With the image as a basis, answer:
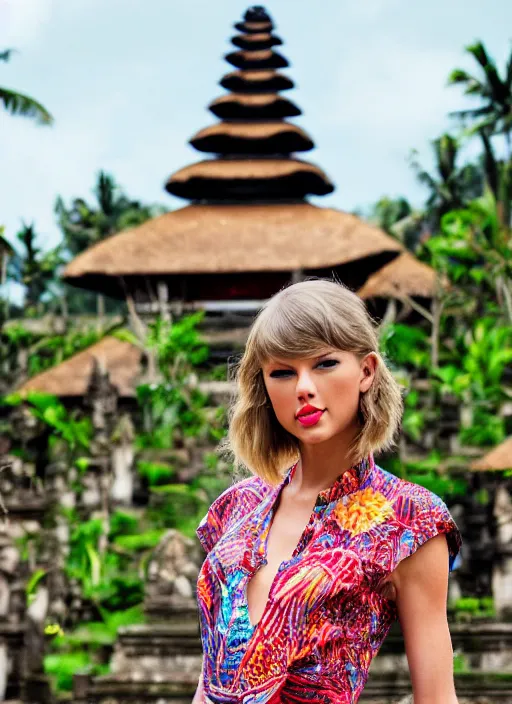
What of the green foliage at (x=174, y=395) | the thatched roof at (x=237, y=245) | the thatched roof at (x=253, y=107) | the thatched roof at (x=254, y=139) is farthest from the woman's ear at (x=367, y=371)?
the thatched roof at (x=253, y=107)

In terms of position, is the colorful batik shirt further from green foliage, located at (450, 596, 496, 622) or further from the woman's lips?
green foliage, located at (450, 596, 496, 622)

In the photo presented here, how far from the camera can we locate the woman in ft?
6.54

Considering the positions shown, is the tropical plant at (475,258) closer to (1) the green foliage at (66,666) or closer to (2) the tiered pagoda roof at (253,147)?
(2) the tiered pagoda roof at (253,147)

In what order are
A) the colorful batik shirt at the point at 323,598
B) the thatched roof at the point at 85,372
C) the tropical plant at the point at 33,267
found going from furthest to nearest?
the tropical plant at the point at 33,267
the thatched roof at the point at 85,372
the colorful batik shirt at the point at 323,598

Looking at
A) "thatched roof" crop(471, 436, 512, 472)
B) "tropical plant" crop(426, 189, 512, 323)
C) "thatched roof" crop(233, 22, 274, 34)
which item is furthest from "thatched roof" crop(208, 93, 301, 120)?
"thatched roof" crop(471, 436, 512, 472)

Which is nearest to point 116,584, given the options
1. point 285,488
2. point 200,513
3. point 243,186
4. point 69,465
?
point 200,513

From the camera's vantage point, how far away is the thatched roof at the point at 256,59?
1046 inches

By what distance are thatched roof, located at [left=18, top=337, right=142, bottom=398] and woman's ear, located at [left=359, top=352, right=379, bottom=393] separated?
19.2 m

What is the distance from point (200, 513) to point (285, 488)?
36.1ft

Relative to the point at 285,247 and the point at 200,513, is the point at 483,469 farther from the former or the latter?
the point at 285,247

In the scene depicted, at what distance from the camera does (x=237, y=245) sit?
21.7m

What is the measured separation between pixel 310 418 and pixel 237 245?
19.7 meters

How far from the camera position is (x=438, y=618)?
203cm

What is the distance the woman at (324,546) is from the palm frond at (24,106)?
1172 cm
